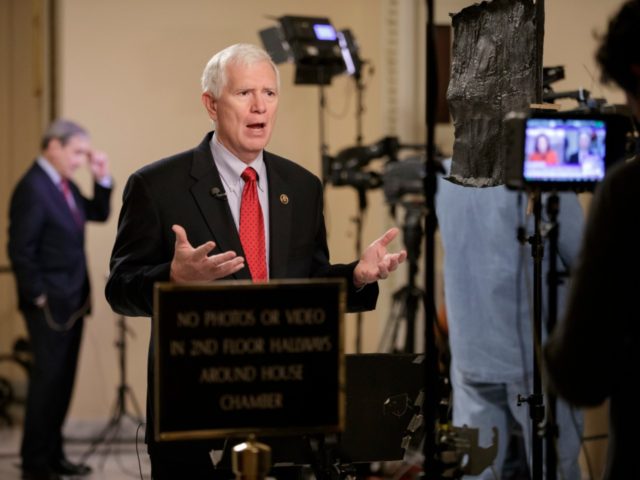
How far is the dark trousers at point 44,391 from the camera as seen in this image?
17.3ft

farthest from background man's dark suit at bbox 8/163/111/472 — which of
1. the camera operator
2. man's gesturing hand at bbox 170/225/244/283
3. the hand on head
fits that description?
the camera operator

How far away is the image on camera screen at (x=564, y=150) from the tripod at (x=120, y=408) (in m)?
3.57

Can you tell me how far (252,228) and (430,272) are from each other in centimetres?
66

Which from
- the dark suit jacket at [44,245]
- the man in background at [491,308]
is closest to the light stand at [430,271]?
the man in background at [491,308]

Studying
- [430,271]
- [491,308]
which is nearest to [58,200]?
[491,308]

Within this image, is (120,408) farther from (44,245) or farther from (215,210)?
(215,210)

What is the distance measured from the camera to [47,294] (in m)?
5.35

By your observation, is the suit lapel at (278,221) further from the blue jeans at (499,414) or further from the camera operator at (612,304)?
the blue jeans at (499,414)

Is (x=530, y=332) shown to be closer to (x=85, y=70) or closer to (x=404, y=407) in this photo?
(x=404, y=407)

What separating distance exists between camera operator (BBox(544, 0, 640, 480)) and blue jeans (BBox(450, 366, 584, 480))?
1.88 meters

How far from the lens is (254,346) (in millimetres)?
1812

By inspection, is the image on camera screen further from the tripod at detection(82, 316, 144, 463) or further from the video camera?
the tripod at detection(82, 316, 144, 463)

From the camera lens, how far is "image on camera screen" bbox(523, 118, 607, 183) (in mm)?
2230

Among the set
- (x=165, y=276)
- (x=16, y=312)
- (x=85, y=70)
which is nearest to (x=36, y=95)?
(x=85, y=70)
